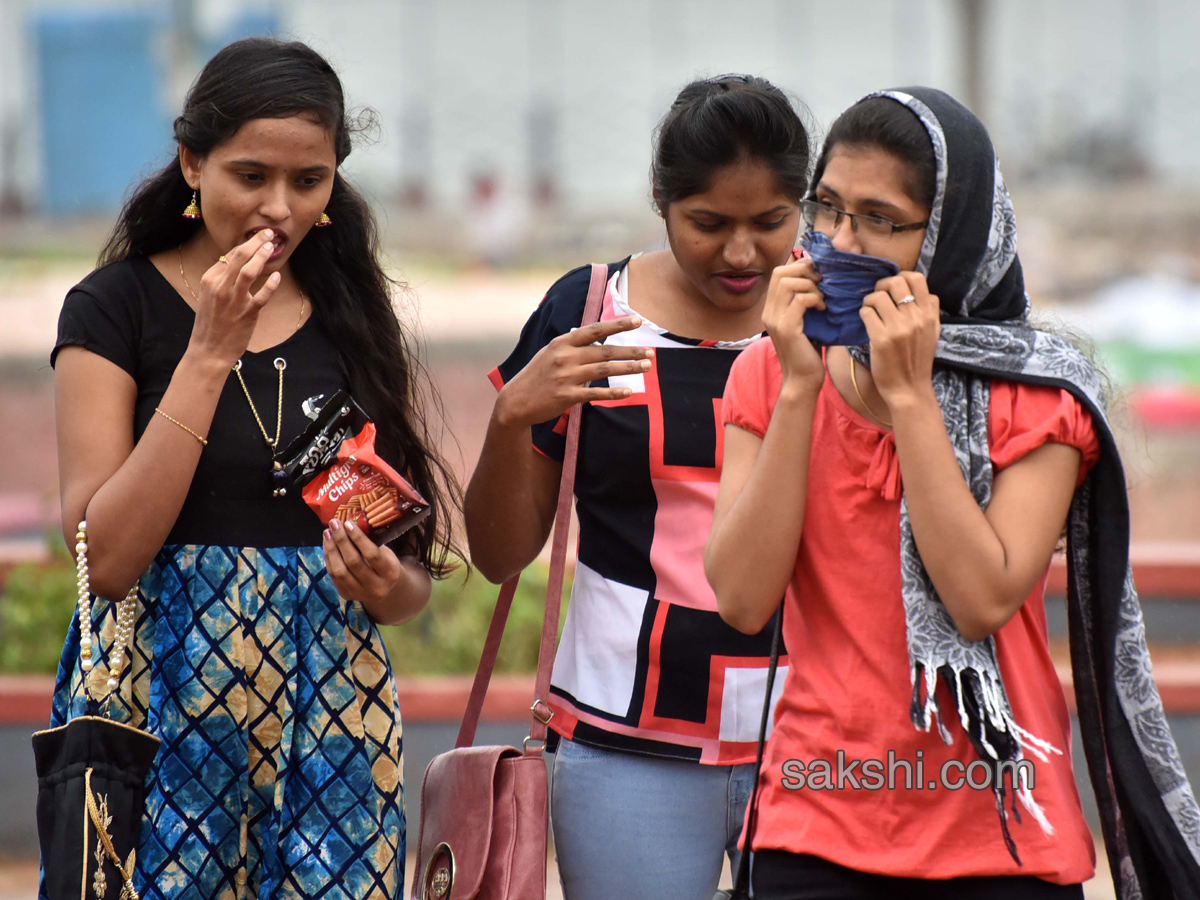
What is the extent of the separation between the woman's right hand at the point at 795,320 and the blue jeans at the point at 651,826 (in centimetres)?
77

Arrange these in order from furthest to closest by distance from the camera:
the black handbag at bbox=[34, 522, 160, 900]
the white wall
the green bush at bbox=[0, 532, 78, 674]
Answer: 1. the white wall
2. the green bush at bbox=[0, 532, 78, 674]
3. the black handbag at bbox=[34, 522, 160, 900]

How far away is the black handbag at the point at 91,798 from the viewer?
2.08 meters

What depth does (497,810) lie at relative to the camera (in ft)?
7.46

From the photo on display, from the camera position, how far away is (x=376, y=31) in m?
16.4

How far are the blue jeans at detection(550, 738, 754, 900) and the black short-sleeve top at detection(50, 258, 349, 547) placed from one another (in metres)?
0.64

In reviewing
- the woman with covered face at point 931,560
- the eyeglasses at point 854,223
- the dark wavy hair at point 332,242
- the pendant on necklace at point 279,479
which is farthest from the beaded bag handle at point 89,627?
the eyeglasses at point 854,223

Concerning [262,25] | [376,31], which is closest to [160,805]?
[262,25]

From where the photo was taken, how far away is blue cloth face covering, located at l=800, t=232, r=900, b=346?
1874mm

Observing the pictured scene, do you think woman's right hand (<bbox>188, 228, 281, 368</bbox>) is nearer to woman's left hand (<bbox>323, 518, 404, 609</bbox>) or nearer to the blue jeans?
woman's left hand (<bbox>323, 518, 404, 609</bbox>)

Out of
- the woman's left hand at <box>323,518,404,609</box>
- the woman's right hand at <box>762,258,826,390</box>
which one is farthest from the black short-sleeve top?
the woman's right hand at <box>762,258,826,390</box>

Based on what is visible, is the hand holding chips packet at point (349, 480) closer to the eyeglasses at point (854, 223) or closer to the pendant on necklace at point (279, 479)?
the pendant on necklace at point (279, 479)

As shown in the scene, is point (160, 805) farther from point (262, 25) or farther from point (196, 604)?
point (262, 25)

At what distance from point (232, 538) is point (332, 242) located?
0.62 meters

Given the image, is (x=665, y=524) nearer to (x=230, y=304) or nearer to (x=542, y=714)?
(x=542, y=714)
